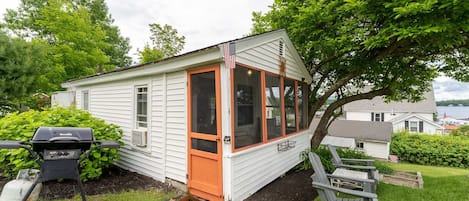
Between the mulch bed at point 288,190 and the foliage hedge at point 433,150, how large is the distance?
1836 cm

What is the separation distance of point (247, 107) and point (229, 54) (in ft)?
3.70

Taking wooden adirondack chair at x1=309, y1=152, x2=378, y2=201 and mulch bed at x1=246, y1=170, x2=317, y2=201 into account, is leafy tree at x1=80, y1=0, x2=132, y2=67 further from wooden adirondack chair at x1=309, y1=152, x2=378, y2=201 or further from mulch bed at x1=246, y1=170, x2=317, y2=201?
wooden adirondack chair at x1=309, y1=152, x2=378, y2=201

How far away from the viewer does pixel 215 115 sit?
3553 millimetres

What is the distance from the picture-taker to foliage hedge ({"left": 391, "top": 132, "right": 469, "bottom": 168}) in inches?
637

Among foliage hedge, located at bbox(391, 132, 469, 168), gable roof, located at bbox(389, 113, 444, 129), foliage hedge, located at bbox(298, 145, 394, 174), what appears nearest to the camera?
foliage hedge, located at bbox(298, 145, 394, 174)

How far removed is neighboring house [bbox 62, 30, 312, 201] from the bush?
0.64 m

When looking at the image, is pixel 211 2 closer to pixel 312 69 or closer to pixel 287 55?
pixel 312 69

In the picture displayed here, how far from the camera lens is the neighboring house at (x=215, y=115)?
3.45 metres

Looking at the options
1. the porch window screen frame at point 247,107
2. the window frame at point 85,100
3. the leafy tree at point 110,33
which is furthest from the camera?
the leafy tree at point 110,33

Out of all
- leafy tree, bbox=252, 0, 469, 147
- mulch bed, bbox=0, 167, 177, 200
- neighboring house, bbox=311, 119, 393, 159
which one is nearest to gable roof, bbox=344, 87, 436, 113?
neighboring house, bbox=311, 119, 393, 159

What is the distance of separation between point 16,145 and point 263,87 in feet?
12.3

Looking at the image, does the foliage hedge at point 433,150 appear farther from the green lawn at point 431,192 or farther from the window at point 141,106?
the window at point 141,106

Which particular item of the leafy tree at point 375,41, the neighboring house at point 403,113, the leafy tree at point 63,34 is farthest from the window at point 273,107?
the neighboring house at point 403,113

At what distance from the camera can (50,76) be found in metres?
10.2
